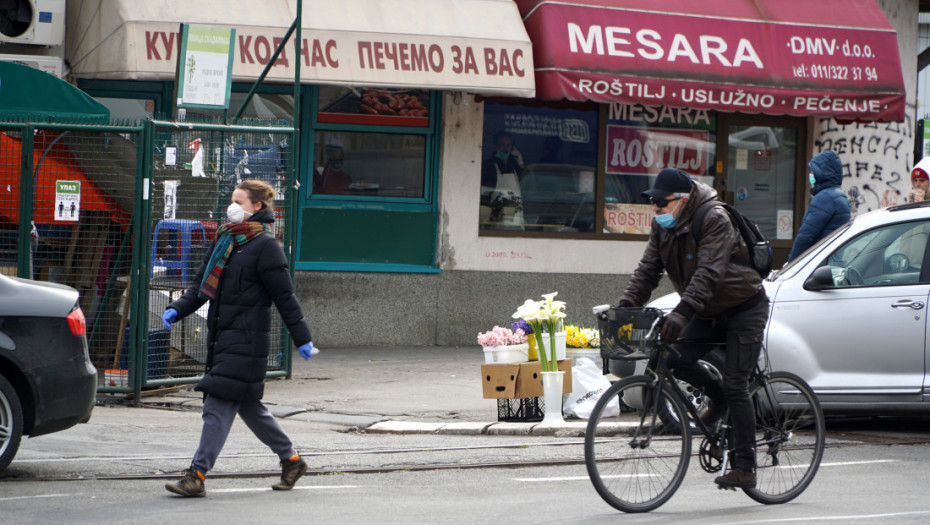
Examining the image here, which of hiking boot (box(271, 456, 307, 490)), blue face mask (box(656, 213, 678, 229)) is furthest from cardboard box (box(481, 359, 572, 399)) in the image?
blue face mask (box(656, 213, 678, 229))

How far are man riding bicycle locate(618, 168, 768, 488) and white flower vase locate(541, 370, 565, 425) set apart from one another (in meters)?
2.79

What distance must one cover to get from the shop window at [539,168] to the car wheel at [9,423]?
862 cm

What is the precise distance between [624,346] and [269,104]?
9043 mm

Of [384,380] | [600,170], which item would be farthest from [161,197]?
[600,170]

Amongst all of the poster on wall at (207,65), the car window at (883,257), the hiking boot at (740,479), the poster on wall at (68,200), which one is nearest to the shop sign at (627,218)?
the poster on wall at (207,65)

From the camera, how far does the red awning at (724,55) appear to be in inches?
565

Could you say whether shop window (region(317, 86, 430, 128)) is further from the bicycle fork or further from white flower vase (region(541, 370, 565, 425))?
the bicycle fork

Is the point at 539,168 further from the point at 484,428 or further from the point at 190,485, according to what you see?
the point at 190,485

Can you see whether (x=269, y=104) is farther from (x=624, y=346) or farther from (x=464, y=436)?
(x=624, y=346)

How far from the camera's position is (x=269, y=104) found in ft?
48.3

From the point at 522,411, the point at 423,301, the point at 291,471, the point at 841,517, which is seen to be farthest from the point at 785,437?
the point at 423,301

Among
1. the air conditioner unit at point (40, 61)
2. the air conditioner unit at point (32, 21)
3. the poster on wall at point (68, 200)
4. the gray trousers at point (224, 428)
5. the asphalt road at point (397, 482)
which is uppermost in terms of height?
the air conditioner unit at point (32, 21)

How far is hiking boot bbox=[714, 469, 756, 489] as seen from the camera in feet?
21.6

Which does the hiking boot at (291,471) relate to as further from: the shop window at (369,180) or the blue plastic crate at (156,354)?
the shop window at (369,180)
